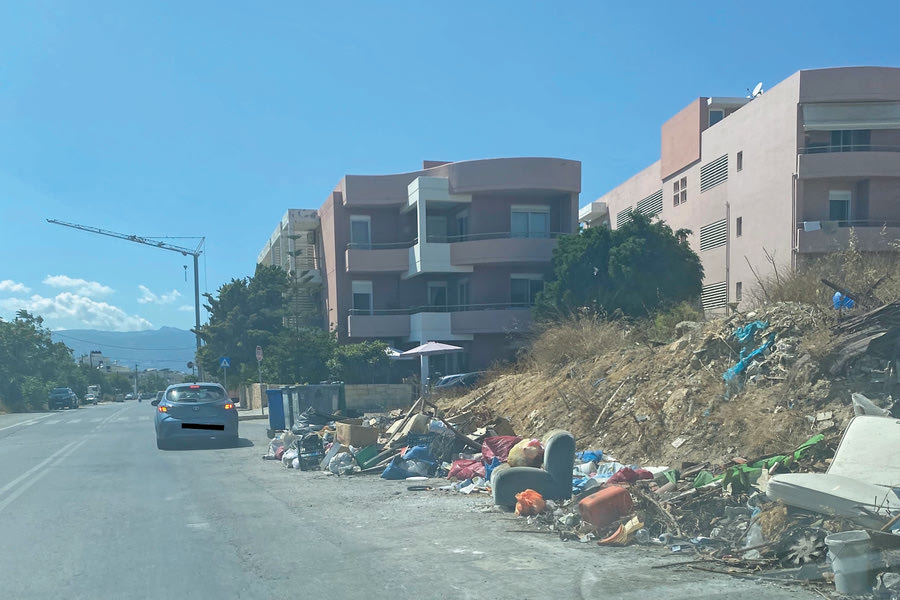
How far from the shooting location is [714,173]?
120ft

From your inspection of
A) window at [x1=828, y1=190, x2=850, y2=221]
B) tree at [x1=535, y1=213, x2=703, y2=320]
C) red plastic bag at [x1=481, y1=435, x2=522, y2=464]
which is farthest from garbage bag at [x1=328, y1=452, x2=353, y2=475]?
window at [x1=828, y1=190, x2=850, y2=221]

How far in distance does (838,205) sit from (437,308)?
1748 centimetres

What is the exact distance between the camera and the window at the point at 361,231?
37281 millimetres

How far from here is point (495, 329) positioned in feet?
112

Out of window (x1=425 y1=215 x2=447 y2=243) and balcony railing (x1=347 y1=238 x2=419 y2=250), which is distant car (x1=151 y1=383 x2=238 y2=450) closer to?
balcony railing (x1=347 y1=238 x2=419 y2=250)

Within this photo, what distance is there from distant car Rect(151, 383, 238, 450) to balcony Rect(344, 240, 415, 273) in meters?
18.7

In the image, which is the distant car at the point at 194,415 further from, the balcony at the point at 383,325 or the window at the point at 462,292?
the window at the point at 462,292

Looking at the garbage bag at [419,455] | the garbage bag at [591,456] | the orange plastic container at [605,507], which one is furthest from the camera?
the garbage bag at [419,455]

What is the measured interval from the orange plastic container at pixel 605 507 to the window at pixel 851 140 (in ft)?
90.6

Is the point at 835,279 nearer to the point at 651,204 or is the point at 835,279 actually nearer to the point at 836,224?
the point at 836,224

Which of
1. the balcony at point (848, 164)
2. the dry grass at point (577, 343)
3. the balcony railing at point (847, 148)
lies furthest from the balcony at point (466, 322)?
the dry grass at point (577, 343)

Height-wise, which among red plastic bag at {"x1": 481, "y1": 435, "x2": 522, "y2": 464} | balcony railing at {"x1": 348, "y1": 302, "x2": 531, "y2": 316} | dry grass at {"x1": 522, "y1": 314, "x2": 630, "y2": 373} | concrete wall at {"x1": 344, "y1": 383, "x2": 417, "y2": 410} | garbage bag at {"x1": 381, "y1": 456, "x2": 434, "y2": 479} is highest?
balcony railing at {"x1": 348, "y1": 302, "x2": 531, "y2": 316}

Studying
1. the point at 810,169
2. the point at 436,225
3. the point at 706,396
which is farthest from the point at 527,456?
the point at 436,225

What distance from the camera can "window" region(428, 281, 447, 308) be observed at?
3709 cm
